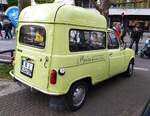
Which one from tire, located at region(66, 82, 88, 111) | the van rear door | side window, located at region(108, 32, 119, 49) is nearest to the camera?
the van rear door

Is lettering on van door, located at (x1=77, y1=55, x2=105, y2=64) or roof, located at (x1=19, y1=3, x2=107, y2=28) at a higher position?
roof, located at (x1=19, y1=3, x2=107, y2=28)

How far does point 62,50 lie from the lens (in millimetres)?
4824

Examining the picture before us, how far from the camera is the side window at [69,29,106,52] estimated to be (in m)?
5.12

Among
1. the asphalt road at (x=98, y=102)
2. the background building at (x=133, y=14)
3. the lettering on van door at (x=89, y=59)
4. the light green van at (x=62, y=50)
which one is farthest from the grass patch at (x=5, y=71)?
the background building at (x=133, y=14)

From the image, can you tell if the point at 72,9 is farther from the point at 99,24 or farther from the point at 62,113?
the point at 62,113

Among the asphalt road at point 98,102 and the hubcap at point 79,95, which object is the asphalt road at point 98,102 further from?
the hubcap at point 79,95

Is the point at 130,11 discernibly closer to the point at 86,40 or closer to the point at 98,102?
the point at 98,102

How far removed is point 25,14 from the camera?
556 cm

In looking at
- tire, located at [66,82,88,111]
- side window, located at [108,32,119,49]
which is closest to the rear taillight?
tire, located at [66,82,88,111]

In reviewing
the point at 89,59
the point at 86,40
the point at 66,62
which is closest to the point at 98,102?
the point at 89,59

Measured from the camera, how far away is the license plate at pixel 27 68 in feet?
17.1

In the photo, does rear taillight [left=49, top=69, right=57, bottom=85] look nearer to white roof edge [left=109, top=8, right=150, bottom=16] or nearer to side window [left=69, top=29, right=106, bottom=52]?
side window [left=69, top=29, right=106, bottom=52]

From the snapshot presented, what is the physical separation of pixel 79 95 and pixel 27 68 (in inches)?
47.5

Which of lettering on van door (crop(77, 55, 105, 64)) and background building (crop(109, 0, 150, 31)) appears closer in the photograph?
A: lettering on van door (crop(77, 55, 105, 64))
